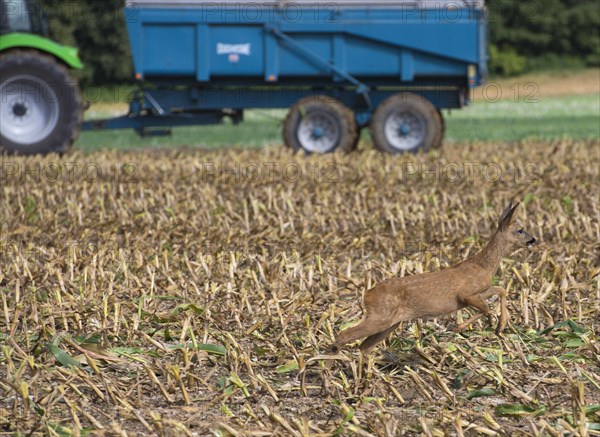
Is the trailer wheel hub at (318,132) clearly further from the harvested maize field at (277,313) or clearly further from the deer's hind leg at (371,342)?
the deer's hind leg at (371,342)

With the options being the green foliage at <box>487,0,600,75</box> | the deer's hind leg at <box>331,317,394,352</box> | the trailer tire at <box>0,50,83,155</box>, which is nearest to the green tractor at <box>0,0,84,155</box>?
the trailer tire at <box>0,50,83,155</box>

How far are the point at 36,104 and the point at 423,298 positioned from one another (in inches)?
361

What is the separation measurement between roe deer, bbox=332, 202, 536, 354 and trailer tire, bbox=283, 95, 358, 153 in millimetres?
8661

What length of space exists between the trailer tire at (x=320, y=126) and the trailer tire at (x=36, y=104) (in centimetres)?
261

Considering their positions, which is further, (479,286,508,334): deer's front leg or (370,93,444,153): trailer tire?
(370,93,444,153): trailer tire

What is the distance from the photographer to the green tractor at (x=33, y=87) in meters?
12.1

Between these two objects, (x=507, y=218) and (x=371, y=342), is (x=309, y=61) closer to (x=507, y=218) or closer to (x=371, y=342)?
(x=507, y=218)

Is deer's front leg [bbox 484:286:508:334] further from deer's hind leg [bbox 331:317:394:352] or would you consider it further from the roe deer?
deer's hind leg [bbox 331:317:394:352]

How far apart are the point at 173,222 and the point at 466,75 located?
6.07 meters

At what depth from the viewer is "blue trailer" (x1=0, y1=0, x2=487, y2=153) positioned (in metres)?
12.9

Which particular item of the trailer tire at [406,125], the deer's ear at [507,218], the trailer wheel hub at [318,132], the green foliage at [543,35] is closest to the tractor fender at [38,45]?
the trailer wheel hub at [318,132]

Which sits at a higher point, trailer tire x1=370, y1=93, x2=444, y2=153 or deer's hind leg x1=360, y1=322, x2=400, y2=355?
trailer tire x1=370, y1=93, x2=444, y2=153

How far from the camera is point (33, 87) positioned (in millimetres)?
12320

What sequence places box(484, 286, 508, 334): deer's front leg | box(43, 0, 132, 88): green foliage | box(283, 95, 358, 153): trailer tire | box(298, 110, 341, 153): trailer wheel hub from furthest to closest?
box(43, 0, 132, 88): green foliage
box(298, 110, 341, 153): trailer wheel hub
box(283, 95, 358, 153): trailer tire
box(484, 286, 508, 334): deer's front leg
